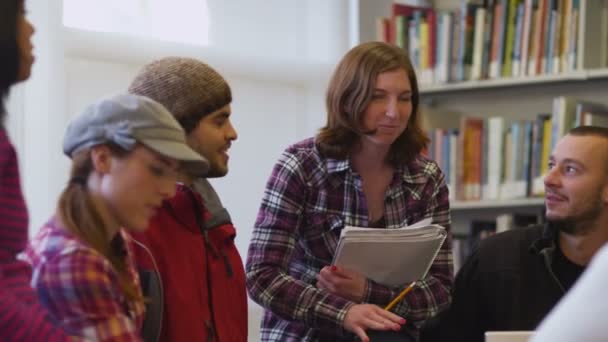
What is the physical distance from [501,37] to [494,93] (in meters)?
0.37

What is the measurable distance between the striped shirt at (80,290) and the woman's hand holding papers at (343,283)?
820 millimetres

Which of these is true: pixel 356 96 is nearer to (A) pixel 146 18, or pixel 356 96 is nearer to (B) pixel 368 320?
(B) pixel 368 320

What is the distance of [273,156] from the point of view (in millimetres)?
3574

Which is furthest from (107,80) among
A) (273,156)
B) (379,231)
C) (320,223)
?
(379,231)

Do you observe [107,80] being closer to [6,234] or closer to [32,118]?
[32,118]

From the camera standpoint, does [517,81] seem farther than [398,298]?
Yes

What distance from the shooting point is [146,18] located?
320 centimetres

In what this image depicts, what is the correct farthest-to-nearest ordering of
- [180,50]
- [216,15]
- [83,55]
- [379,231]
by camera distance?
[216,15]
[180,50]
[83,55]
[379,231]

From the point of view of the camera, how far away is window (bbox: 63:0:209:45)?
299 cm

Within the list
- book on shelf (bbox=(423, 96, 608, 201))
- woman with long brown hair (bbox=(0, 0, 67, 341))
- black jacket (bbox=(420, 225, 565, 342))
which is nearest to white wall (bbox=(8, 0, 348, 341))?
book on shelf (bbox=(423, 96, 608, 201))

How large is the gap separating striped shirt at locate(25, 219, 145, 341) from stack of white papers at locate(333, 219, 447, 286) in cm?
77

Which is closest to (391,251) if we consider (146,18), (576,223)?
(576,223)

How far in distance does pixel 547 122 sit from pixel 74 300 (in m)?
2.56

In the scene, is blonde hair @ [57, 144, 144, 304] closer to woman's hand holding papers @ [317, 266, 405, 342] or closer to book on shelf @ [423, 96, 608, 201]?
woman's hand holding papers @ [317, 266, 405, 342]
